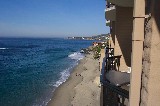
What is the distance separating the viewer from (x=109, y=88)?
5.30 m

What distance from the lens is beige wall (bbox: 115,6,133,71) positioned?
10.2m

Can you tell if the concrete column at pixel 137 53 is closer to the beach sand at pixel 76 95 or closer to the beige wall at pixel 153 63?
the beige wall at pixel 153 63

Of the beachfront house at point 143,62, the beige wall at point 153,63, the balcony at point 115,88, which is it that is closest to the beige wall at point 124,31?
the balcony at point 115,88

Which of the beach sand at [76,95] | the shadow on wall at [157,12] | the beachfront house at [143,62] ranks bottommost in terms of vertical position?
the beach sand at [76,95]

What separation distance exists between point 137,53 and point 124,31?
611 centimetres

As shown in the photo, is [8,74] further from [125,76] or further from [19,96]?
[125,76]

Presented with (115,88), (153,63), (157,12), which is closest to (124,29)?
(115,88)

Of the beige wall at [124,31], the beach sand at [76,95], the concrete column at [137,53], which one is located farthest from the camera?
the beach sand at [76,95]

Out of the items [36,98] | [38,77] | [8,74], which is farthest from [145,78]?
[8,74]

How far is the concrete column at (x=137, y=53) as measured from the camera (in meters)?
4.36

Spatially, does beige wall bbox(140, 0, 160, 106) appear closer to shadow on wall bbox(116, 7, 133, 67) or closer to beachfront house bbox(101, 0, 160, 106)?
beachfront house bbox(101, 0, 160, 106)

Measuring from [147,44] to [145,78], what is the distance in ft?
1.64

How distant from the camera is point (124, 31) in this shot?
10430 millimetres

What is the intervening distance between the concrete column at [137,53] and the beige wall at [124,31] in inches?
223
